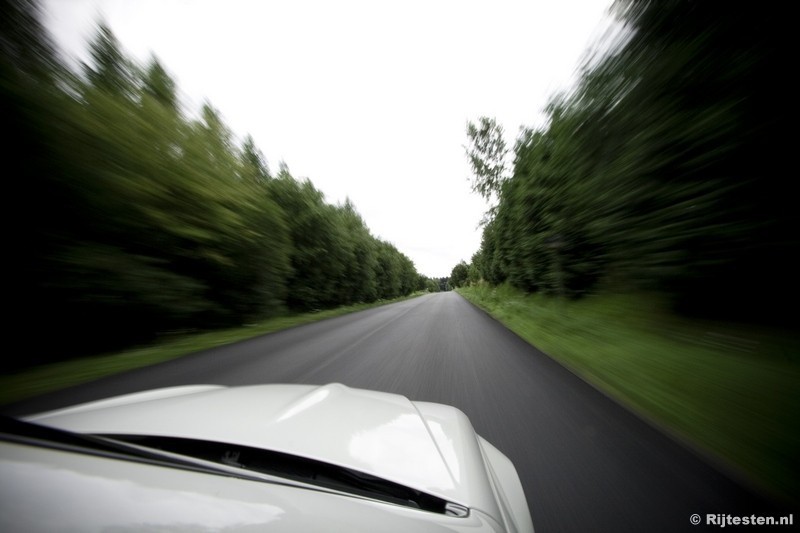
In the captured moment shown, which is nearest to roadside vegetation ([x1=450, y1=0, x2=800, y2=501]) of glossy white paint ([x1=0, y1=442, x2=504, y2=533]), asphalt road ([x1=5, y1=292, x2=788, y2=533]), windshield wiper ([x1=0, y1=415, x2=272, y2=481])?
asphalt road ([x1=5, y1=292, x2=788, y2=533])

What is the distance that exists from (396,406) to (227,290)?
1084 cm

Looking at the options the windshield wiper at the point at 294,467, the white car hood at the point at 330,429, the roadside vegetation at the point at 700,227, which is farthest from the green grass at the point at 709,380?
the windshield wiper at the point at 294,467

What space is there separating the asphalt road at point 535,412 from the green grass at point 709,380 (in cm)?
25

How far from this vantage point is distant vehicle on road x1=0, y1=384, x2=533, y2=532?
30.5 inches

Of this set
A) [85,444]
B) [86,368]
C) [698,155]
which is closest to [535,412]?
[85,444]

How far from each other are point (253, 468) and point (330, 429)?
371 millimetres

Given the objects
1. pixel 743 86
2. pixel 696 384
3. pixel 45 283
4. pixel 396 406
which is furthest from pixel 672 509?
pixel 45 283

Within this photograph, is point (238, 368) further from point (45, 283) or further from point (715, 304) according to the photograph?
point (715, 304)

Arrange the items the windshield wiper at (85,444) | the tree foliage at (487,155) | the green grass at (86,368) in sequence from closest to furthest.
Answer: the windshield wiper at (85,444) < the green grass at (86,368) < the tree foliage at (487,155)

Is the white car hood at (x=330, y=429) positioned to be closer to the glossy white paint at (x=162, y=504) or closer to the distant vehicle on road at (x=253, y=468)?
the distant vehicle on road at (x=253, y=468)

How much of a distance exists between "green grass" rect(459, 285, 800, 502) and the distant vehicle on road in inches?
83.6

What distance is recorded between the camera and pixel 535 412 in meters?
2.97

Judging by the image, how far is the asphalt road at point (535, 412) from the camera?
5.60 feet

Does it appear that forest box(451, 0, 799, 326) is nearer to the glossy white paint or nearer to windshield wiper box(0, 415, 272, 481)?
the glossy white paint
